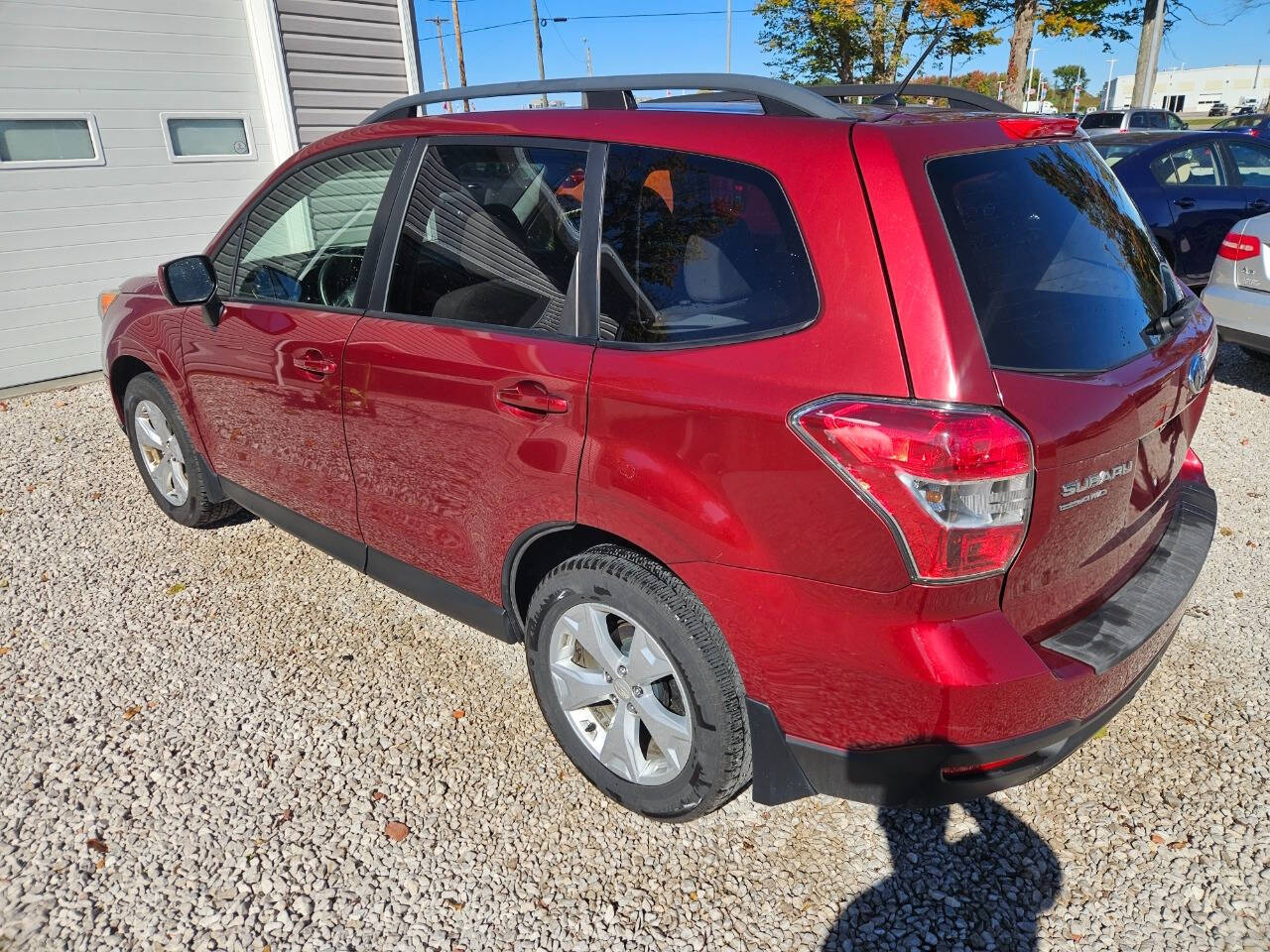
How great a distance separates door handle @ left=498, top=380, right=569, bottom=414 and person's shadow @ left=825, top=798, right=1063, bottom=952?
1.45 meters

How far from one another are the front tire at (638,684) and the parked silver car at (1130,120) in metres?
20.4

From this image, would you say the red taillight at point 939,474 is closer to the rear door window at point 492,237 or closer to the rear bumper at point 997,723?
the rear bumper at point 997,723

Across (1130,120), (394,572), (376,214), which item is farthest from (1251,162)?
(1130,120)

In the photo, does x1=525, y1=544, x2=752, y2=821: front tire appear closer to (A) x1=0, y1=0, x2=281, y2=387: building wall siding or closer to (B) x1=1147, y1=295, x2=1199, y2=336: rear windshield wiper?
(B) x1=1147, y1=295, x2=1199, y2=336: rear windshield wiper

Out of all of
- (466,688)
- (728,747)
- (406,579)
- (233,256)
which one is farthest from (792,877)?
(233,256)

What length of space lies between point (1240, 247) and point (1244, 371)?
1.55m

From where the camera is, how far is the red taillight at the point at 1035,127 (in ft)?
6.82

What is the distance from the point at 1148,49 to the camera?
20047 mm

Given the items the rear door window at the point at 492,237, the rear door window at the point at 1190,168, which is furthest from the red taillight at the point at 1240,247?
the rear door window at the point at 492,237

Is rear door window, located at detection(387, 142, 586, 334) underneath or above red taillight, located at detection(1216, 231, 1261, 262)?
above

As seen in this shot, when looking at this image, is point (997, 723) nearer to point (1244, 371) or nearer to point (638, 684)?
point (638, 684)

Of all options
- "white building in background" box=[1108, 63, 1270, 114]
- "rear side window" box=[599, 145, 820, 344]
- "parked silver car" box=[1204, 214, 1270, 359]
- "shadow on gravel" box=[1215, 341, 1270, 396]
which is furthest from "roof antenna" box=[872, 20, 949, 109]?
"white building in background" box=[1108, 63, 1270, 114]

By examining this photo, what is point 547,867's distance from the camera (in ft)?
7.50

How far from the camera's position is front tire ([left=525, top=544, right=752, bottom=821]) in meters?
2.07
